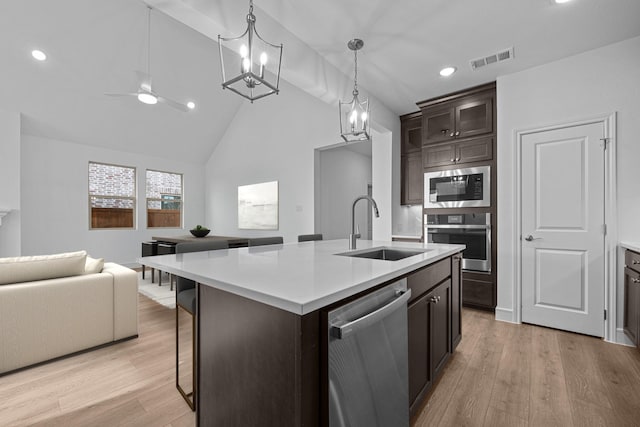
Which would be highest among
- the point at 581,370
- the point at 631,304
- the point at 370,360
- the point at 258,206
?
the point at 258,206

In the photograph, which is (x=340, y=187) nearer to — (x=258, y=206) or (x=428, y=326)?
(x=258, y=206)

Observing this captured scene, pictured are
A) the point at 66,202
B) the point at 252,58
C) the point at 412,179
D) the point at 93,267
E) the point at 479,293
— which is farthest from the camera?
the point at 66,202

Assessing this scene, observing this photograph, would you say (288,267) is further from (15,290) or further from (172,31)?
(172,31)

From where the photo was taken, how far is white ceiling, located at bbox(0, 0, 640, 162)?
2.17 meters

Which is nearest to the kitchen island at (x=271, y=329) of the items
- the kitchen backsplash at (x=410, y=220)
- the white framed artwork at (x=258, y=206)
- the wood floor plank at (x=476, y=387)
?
the wood floor plank at (x=476, y=387)

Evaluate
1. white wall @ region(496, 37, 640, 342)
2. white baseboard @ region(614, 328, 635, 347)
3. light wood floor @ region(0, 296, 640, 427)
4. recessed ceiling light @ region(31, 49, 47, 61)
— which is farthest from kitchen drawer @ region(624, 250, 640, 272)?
recessed ceiling light @ region(31, 49, 47, 61)

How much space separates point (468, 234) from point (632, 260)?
4.41ft

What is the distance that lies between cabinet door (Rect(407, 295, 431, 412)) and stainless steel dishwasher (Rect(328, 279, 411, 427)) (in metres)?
0.16

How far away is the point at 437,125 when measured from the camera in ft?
12.2

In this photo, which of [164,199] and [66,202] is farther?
[164,199]

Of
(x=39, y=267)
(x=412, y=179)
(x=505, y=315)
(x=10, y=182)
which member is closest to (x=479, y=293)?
(x=505, y=315)

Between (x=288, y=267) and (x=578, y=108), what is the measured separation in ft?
10.8

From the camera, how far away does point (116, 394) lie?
69.0 inches

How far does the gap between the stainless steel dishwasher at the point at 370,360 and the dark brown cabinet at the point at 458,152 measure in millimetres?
2744
